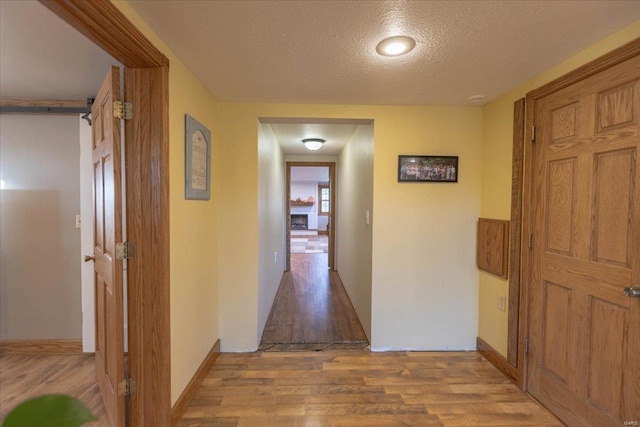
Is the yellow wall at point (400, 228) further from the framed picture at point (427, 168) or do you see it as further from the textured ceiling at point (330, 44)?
the textured ceiling at point (330, 44)

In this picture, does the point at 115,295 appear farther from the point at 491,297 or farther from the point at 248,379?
the point at 491,297

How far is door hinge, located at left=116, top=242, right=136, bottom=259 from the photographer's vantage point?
4.84ft

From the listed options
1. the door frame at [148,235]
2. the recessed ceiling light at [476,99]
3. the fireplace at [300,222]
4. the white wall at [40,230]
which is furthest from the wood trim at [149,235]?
the fireplace at [300,222]

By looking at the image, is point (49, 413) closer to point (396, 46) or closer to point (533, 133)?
point (396, 46)

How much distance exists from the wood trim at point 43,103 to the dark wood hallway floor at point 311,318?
2.53 m

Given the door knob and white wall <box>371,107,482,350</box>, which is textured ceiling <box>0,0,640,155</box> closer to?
white wall <box>371,107,482,350</box>

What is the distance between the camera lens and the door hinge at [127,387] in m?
1.50

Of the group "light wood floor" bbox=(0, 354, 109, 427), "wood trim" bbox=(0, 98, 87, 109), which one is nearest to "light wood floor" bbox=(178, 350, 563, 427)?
"light wood floor" bbox=(0, 354, 109, 427)

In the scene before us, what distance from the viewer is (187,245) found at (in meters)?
1.82

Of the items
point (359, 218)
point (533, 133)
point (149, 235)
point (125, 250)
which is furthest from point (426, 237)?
point (125, 250)

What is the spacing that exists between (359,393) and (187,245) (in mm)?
1503

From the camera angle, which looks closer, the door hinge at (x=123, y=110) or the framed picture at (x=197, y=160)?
the door hinge at (x=123, y=110)

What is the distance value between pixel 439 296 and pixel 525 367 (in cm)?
73

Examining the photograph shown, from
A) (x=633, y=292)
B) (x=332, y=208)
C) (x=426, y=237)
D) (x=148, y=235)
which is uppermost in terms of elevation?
(x=332, y=208)
